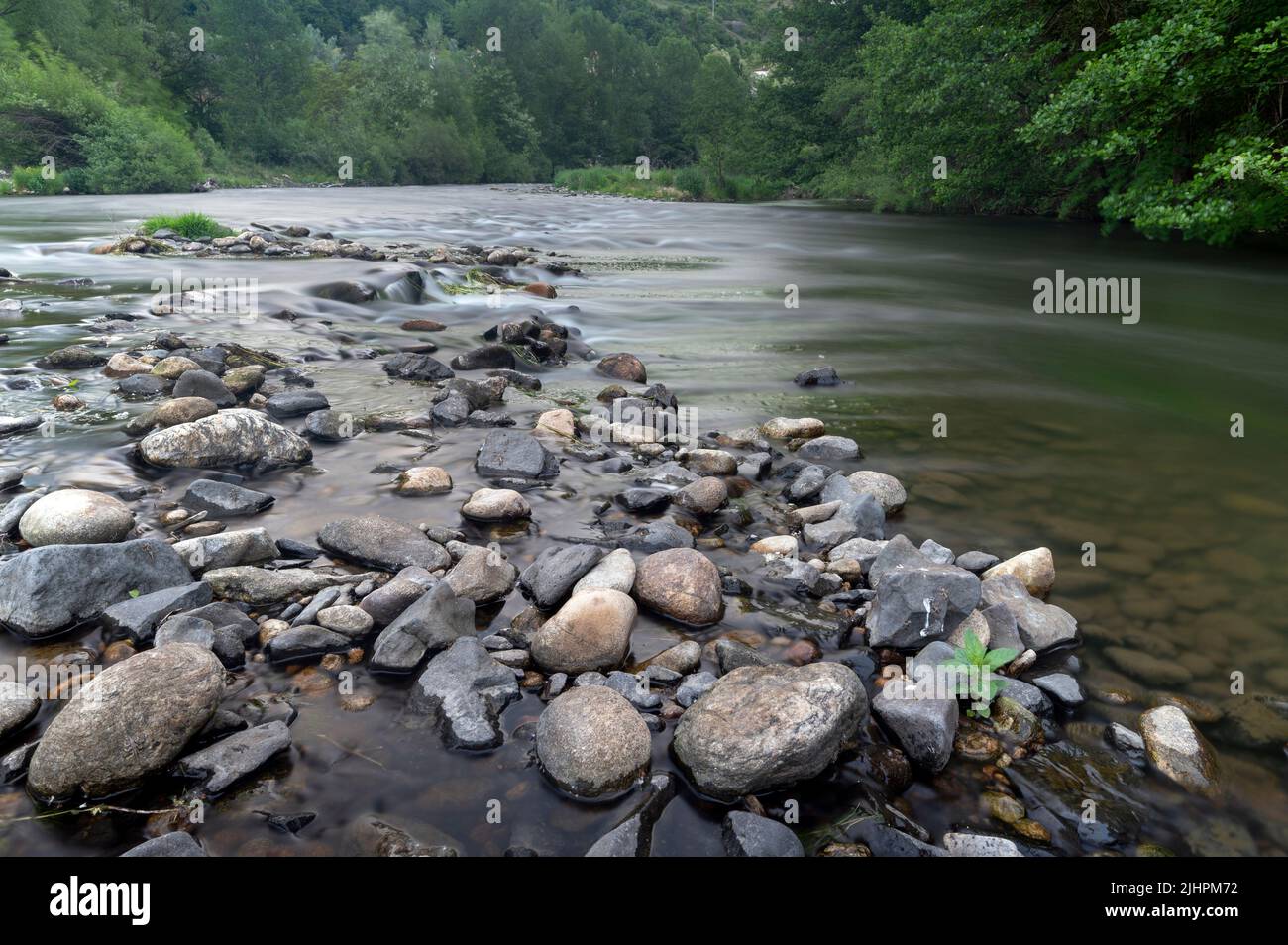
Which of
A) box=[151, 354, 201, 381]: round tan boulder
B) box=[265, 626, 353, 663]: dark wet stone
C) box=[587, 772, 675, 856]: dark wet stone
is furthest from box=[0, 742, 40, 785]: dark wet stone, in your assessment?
box=[151, 354, 201, 381]: round tan boulder

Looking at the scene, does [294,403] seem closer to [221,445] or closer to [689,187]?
[221,445]

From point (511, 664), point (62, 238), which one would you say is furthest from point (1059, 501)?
point (62, 238)

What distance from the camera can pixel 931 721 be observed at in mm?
3268

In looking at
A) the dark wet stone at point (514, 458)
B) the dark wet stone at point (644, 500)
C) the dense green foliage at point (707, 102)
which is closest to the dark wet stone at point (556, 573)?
the dark wet stone at point (644, 500)

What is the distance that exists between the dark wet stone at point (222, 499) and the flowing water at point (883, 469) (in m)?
0.19

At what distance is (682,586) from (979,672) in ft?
5.17

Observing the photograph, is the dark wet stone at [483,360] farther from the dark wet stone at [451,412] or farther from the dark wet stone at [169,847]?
the dark wet stone at [169,847]

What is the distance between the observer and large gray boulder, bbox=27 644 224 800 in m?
2.78

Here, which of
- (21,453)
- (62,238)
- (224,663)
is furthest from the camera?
(62,238)

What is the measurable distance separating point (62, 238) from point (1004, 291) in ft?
76.5

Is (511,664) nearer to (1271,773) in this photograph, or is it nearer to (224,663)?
(224,663)

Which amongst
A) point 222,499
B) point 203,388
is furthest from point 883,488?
point 203,388

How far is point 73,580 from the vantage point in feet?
12.5

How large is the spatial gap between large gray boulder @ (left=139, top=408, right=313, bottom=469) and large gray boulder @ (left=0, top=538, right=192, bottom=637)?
1.78 m
